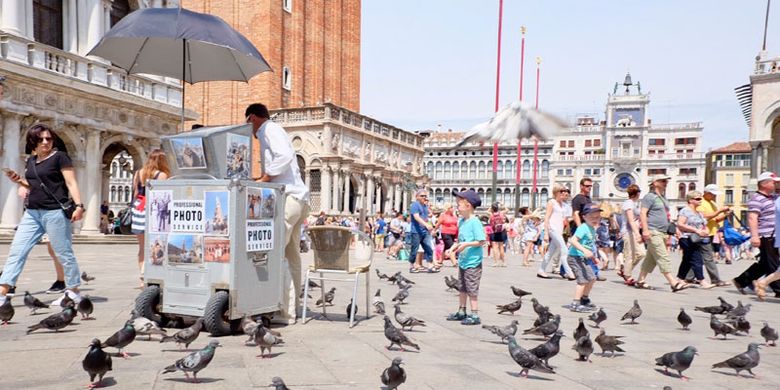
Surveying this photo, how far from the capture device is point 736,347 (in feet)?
19.5

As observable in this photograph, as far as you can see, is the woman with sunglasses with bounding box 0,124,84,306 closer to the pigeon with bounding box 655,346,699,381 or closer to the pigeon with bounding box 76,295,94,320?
the pigeon with bounding box 76,295,94,320

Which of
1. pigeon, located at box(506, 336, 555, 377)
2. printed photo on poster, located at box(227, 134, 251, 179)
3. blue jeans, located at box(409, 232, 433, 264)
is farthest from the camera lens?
blue jeans, located at box(409, 232, 433, 264)

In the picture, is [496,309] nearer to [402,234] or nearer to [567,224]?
[567,224]

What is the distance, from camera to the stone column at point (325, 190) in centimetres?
3328

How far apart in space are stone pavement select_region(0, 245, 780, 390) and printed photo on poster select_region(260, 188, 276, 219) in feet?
3.48

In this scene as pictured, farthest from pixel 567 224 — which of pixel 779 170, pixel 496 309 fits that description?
pixel 779 170

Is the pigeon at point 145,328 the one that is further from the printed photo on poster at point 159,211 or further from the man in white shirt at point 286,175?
the man in white shirt at point 286,175

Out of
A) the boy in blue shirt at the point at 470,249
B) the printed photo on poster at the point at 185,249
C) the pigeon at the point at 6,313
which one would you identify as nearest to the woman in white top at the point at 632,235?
the boy in blue shirt at the point at 470,249

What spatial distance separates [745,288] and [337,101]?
33.5m

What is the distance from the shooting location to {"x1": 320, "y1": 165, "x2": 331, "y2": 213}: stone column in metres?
33.3

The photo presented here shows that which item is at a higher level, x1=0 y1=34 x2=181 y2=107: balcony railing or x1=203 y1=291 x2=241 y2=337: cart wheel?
x1=0 y1=34 x2=181 y2=107: balcony railing

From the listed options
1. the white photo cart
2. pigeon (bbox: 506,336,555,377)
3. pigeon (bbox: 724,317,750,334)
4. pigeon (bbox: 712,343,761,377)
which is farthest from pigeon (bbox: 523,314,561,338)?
the white photo cart

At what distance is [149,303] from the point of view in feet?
18.3

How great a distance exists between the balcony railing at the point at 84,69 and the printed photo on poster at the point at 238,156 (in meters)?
15.0
